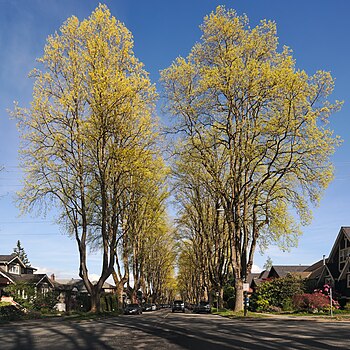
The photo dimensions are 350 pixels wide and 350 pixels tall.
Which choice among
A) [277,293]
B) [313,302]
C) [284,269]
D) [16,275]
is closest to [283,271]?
[284,269]

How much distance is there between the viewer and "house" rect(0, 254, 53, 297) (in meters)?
56.1

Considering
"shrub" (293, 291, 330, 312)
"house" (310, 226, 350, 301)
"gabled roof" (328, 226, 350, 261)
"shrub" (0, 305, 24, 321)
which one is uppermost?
"gabled roof" (328, 226, 350, 261)

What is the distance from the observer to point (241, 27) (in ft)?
104

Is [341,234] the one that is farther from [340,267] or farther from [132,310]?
[132,310]

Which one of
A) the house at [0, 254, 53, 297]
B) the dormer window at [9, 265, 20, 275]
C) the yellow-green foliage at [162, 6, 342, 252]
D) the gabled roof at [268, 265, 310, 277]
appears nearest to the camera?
the yellow-green foliage at [162, 6, 342, 252]

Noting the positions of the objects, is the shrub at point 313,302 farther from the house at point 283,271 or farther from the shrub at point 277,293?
the house at point 283,271

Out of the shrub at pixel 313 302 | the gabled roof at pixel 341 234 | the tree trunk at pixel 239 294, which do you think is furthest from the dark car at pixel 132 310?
the gabled roof at pixel 341 234

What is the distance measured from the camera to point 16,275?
66.4m

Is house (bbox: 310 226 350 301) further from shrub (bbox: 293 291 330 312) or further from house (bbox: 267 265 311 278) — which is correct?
house (bbox: 267 265 311 278)

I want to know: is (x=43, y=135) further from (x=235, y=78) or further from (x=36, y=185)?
(x=235, y=78)

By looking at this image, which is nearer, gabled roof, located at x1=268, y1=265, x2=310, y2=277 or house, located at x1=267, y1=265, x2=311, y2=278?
house, located at x1=267, y1=265, x2=311, y2=278

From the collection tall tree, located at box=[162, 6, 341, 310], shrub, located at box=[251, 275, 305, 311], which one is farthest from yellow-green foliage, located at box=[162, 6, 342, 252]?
shrub, located at box=[251, 275, 305, 311]

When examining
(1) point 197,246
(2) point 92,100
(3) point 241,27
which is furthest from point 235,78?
(1) point 197,246

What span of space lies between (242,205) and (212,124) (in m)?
6.94
